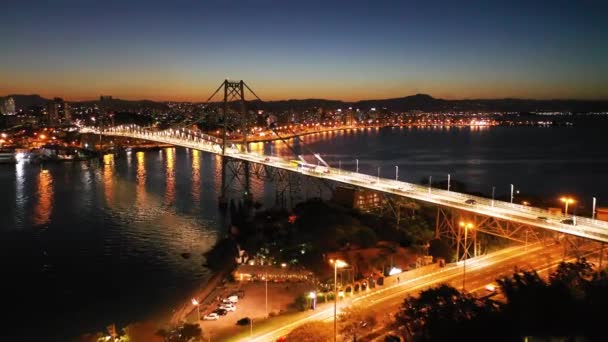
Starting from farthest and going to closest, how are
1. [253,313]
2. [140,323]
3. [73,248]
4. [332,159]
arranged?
1. [332,159]
2. [73,248]
3. [140,323]
4. [253,313]

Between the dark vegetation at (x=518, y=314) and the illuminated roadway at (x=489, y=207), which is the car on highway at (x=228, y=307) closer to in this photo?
the dark vegetation at (x=518, y=314)

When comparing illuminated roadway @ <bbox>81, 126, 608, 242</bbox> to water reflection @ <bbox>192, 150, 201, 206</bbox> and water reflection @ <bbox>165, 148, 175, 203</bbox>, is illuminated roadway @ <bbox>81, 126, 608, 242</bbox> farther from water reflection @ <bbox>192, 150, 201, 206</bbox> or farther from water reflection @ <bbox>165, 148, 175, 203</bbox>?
water reflection @ <bbox>165, 148, 175, 203</bbox>

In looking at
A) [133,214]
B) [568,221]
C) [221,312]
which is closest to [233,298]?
[221,312]

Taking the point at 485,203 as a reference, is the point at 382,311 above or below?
below

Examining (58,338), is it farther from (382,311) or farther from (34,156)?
(34,156)

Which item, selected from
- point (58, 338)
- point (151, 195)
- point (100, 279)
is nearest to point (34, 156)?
point (151, 195)

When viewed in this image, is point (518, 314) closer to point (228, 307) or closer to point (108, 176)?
point (228, 307)

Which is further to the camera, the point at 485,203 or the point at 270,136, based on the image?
the point at 270,136

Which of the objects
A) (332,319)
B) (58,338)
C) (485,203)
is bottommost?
(58,338)
